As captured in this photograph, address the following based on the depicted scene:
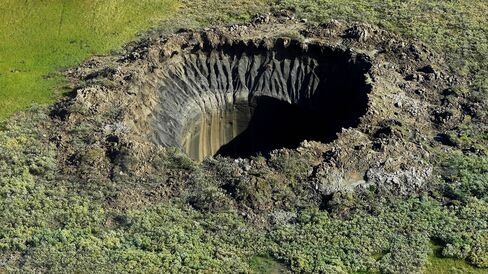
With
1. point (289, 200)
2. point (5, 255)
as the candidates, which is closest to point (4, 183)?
point (5, 255)

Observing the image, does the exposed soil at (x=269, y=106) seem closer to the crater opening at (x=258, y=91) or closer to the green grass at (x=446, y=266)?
the crater opening at (x=258, y=91)

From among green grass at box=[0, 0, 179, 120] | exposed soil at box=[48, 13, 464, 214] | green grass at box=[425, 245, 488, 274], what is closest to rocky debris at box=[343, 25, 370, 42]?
exposed soil at box=[48, 13, 464, 214]

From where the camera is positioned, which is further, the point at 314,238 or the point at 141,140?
the point at 141,140

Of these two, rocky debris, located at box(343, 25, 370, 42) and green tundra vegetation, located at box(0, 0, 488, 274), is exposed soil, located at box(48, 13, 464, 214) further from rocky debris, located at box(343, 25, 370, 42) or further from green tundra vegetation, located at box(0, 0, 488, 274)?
green tundra vegetation, located at box(0, 0, 488, 274)

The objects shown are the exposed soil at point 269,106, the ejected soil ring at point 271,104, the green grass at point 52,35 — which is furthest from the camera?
the green grass at point 52,35

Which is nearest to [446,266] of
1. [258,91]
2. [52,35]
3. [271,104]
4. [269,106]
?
[271,104]

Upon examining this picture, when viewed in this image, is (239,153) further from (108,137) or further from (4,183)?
(4,183)

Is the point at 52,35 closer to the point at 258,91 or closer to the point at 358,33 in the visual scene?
the point at 258,91

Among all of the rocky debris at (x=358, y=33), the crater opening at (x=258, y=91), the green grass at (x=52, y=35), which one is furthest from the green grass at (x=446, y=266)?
the green grass at (x=52, y=35)
